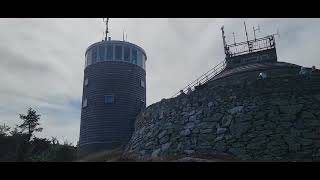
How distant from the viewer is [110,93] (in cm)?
2862


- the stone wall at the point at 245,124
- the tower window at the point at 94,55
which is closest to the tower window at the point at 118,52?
the tower window at the point at 94,55

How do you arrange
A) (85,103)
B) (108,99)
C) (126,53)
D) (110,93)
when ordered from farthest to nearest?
(126,53), (85,103), (110,93), (108,99)

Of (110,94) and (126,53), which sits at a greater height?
(126,53)

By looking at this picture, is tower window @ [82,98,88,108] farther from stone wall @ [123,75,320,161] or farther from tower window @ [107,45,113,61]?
stone wall @ [123,75,320,161]

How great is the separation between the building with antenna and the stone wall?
453cm

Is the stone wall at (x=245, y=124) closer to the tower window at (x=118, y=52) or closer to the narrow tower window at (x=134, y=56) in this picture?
the narrow tower window at (x=134, y=56)

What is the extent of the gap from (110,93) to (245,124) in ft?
41.6

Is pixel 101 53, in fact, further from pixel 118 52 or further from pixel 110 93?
pixel 110 93

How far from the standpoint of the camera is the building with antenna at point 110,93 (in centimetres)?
2791

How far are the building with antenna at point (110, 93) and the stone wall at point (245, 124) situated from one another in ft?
14.9

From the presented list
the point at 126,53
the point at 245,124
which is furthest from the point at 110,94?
the point at 245,124

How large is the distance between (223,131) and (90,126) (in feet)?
41.1
